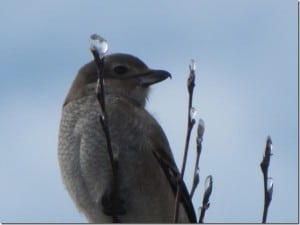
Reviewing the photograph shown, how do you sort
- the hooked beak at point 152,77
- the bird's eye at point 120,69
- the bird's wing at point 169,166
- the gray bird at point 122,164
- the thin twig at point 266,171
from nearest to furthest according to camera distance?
the thin twig at point 266,171 < the gray bird at point 122,164 < the bird's wing at point 169,166 < the hooked beak at point 152,77 < the bird's eye at point 120,69

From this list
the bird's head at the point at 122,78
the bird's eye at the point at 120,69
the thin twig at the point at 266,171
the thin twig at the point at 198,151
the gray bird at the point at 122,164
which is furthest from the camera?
the bird's eye at the point at 120,69

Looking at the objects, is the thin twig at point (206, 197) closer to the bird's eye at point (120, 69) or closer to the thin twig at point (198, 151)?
the thin twig at point (198, 151)

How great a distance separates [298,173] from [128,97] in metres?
2.98

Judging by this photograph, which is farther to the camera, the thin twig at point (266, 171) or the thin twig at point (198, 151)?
the thin twig at point (198, 151)

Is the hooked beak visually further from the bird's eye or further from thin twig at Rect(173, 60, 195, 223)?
thin twig at Rect(173, 60, 195, 223)

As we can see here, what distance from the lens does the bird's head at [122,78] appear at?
792 centimetres

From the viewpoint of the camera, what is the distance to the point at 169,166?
23.3 feet

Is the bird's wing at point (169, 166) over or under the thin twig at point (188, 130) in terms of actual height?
under

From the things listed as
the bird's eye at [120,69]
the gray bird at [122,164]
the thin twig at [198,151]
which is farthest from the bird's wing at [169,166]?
the thin twig at [198,151]

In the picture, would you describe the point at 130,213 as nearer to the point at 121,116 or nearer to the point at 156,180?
the point at 156,180

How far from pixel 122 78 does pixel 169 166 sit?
1381mm

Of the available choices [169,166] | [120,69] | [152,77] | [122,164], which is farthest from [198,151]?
[120,69]

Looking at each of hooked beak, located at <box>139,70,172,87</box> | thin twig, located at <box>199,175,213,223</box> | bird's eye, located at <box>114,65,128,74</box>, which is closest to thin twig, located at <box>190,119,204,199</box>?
thin twig, located at <box>199,175,213,223</box>

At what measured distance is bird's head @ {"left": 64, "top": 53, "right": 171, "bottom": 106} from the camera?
Result: 7.92 metres
